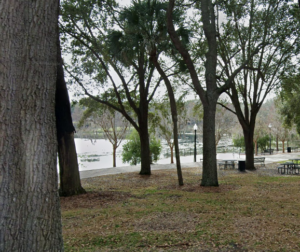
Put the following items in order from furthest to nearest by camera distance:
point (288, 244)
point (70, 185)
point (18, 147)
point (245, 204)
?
point (70, 185) → point (245, 204) → point (288, 244) → point (18, 147)

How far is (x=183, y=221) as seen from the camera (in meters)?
5.57

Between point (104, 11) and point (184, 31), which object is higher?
point (104, 11)

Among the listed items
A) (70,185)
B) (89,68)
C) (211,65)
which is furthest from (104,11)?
(70,185)

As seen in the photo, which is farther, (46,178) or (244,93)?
(244,93)

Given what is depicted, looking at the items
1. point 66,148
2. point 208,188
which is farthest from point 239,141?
point 66,148

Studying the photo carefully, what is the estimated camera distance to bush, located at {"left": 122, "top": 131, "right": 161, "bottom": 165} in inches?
1135

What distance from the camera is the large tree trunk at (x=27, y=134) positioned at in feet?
8.02

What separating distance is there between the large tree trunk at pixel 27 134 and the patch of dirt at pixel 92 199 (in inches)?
196

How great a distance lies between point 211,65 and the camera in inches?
412

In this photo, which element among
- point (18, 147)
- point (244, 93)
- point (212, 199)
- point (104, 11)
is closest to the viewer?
point (18, 147)

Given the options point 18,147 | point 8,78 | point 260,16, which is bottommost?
point 18,147

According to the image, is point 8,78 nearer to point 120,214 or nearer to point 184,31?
point 120,214

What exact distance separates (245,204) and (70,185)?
5.05 m

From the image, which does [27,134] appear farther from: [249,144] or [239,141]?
[239,141]
